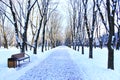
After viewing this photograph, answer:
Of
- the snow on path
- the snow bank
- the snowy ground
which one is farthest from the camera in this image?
the snow on path

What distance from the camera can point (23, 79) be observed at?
11.8m

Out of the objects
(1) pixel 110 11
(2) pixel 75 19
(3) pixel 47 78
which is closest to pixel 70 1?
(2) pixel 75 19

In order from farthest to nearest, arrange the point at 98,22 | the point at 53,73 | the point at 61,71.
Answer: the point at 98,22
the point at 61,71
the point at 53,73

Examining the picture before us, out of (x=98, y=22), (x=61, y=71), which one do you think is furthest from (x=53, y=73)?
(x=98, y=22)

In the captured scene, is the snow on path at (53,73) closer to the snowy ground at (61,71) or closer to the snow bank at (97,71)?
the snowy ground at (61,71)

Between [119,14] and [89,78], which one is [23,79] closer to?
[89,78]

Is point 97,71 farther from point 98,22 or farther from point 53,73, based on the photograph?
point 98,22

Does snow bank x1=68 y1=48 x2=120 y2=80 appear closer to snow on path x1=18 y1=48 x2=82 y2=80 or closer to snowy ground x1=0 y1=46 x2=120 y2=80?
snowy ground x1=0 y1=46 x2=120 y2=80

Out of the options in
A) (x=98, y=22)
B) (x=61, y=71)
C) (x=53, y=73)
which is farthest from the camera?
(x=98, y=22)

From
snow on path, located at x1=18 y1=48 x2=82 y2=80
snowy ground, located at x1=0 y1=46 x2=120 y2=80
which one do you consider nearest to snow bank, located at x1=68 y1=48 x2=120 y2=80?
snowy ground, located at x1=0 y1=46 x2=120 y2=80

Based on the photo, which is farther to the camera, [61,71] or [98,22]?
[98,22]

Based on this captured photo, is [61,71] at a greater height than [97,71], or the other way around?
[97,71]

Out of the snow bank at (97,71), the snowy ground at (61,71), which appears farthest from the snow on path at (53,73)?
the snow bank at (97,71)

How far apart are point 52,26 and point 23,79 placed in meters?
59.9
